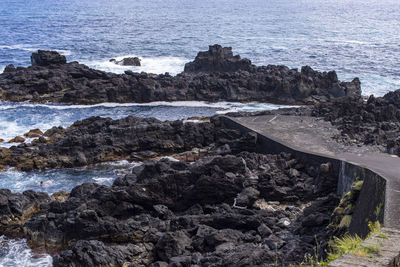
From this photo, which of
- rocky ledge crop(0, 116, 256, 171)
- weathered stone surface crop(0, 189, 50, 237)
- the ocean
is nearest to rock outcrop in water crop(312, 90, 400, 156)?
rocky ledge crop(0, 116, 256, 171)

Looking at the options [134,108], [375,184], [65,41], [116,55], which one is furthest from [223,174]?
[65,41]

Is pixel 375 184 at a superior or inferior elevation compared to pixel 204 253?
superior

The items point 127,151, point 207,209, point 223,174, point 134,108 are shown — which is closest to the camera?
point 207,209

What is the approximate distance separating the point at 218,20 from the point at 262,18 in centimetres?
1189

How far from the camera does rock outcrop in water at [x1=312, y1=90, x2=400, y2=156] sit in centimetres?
2641

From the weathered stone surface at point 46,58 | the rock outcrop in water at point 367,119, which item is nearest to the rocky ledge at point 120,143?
the rock outcrop in water at point 367,119

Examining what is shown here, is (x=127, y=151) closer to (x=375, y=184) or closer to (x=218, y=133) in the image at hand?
(x=218, y=133)

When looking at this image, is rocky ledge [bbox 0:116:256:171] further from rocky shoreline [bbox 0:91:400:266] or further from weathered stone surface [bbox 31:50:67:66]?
weathered stone surface [bbox 31:50:67:66]

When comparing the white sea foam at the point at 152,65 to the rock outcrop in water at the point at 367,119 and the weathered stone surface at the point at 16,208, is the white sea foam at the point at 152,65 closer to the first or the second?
the rock outcrop in water at the point at 367,119

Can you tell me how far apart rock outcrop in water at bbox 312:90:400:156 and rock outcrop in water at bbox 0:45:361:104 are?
852 cm

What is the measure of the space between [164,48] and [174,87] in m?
30.6

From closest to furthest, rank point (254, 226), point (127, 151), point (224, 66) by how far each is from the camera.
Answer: point (254, 226) → point (127, 151) → point (224, 66)

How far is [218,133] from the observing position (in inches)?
1236

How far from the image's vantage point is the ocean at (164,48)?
29016 millimetres
